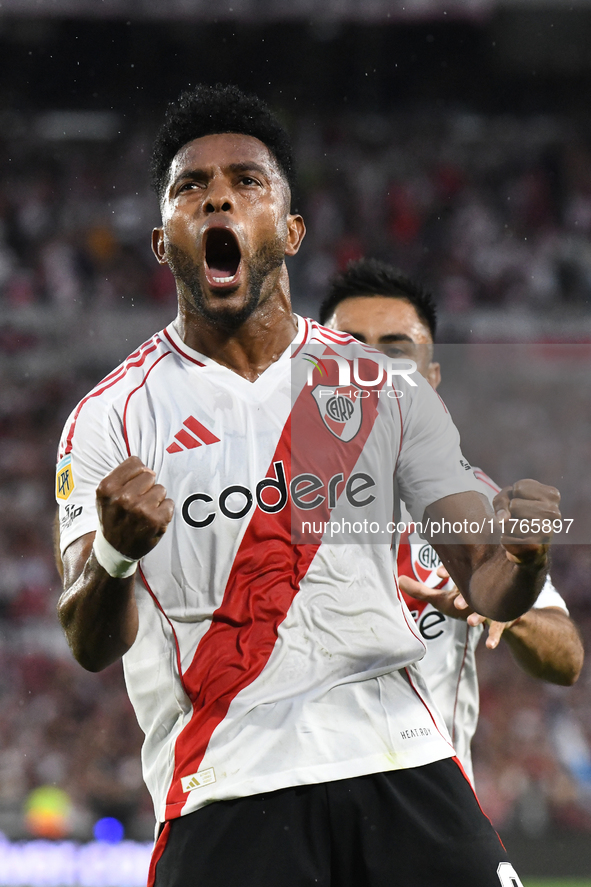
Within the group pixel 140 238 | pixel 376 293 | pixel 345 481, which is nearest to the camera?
pixel 345 481

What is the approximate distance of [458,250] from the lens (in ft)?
45.9

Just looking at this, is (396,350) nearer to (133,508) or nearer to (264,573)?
(264,573)

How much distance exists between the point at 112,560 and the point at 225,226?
94 cm

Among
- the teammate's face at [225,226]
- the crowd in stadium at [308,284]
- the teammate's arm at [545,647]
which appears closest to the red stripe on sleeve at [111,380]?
the teammate's face at [225,226]

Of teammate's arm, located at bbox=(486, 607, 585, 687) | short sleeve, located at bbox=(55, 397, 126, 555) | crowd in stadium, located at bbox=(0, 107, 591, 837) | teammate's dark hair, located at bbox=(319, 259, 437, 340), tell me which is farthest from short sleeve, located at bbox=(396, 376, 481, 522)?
crowd in stadium, located at bbox=(0, 107, 591, 837)

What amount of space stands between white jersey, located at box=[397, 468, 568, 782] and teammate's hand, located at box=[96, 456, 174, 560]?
1.55 metres

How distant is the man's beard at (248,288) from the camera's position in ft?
8.86

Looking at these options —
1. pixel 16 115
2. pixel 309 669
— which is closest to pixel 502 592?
pixel 309 669

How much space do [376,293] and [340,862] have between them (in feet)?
8.95

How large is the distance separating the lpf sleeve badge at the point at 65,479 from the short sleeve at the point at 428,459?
0.82m

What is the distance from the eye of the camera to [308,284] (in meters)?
13.3

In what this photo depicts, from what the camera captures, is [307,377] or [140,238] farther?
[140,238]

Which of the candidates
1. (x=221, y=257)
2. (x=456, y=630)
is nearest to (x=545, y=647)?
(x=456, y=630)

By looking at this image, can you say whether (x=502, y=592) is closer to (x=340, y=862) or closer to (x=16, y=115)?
(x=340, y=862)
